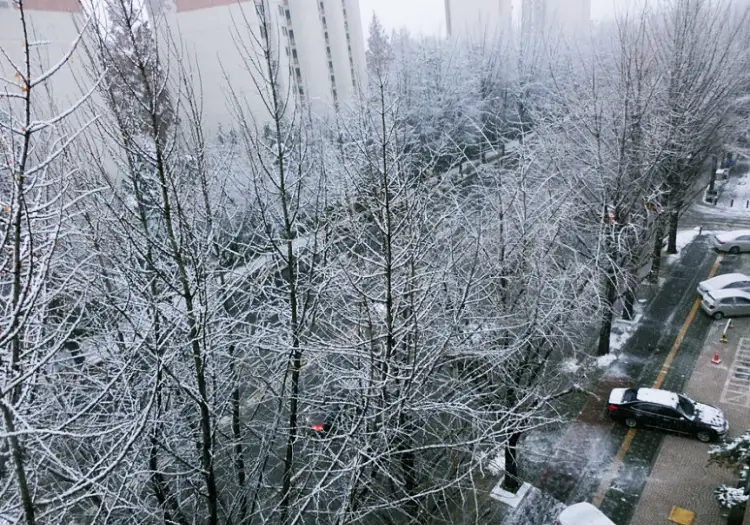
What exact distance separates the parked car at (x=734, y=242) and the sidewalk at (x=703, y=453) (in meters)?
6.23

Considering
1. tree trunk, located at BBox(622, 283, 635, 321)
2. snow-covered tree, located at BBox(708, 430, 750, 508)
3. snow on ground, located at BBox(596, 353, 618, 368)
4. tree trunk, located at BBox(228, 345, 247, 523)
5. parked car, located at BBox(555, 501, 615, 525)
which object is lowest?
snow on ground, located at BBox(596, 353, 618, 368)

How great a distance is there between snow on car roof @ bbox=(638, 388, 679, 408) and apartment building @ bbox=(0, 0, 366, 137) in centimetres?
1523

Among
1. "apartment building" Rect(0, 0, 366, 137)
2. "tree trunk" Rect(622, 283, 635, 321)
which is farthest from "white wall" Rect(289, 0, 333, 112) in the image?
"tree trunk" Rect(622, 283, 635, 321)

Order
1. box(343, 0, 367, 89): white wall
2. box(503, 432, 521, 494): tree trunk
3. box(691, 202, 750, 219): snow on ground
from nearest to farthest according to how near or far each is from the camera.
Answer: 1. box(503, 432, 521, 494): tree trunk
2. box(691, 202, 750, 219): snow on ground
3. box(343, 0, 367, 89): white wall

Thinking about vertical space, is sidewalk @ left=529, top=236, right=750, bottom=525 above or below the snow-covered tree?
below

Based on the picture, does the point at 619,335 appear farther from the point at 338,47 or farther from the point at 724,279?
the point at 338,47

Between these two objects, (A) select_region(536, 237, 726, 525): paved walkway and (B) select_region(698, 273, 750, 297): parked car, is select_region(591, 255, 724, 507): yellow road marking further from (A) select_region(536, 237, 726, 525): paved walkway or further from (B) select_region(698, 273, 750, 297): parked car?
(B) select_region(698, 273, 750, 297): parked car

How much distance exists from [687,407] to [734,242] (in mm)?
11808

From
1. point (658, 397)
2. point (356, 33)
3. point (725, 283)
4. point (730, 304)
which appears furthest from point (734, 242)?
point (356, 33)

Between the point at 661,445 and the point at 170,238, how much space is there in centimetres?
1234

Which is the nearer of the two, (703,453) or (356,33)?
(703,453)

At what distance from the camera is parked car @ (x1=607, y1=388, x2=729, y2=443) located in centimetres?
1200

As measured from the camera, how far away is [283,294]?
8.38 metres

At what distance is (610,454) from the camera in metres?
12.0
